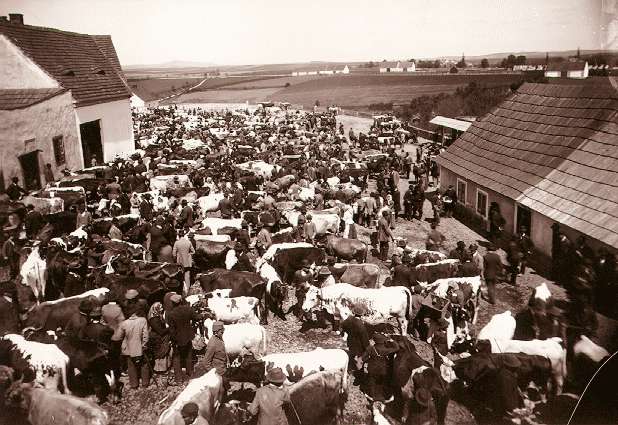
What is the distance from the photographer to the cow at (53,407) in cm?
791

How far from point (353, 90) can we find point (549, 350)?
346 ft

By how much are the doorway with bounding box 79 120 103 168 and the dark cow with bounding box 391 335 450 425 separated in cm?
2708

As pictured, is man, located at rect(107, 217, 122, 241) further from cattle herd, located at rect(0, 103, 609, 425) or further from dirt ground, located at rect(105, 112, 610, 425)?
dirt ground, located at rect(105, 112, 610, 425)

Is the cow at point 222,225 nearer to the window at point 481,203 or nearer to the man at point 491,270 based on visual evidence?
the man at point 491,270

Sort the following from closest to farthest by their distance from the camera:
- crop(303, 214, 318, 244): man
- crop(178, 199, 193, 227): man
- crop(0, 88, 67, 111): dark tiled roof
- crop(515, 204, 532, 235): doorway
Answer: crop(303, 214, 318, 244): man → crop(178, 199, 193, 227): man → crop(515, 204, 532, 235): doorway → crop(0, 88, 67, 111): dark tiled roof

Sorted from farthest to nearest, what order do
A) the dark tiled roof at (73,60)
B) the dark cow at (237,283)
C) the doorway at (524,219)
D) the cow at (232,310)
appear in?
the dark tiled roof at (73,60) < the doorway at (524,219) < the dark cow at (237,283) < the cow at (232,310)

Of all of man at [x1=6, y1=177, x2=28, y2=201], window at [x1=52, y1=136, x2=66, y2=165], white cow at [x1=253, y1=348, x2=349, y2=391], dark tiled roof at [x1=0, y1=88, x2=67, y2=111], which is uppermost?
dark tiled roof at [x1=0, y1=88, x2=67, y2=111]

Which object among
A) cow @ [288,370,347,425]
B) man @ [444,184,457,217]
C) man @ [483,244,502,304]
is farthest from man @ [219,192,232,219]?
cow @ [288,370,347,425]

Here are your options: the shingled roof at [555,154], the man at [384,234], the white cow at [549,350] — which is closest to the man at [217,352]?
the white cow at [549,350]

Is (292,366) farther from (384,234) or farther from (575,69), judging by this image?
(575,69)

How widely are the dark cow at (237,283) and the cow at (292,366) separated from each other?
3.23 metres

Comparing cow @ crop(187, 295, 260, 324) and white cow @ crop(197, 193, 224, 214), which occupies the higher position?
white cow @ crop(197, 193, 224, 214)

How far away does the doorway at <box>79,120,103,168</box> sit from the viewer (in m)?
31.5

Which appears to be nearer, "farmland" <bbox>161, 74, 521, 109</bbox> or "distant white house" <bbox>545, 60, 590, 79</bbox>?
"distant white house" <bbox>545, 60, 590, 79</bbox>
